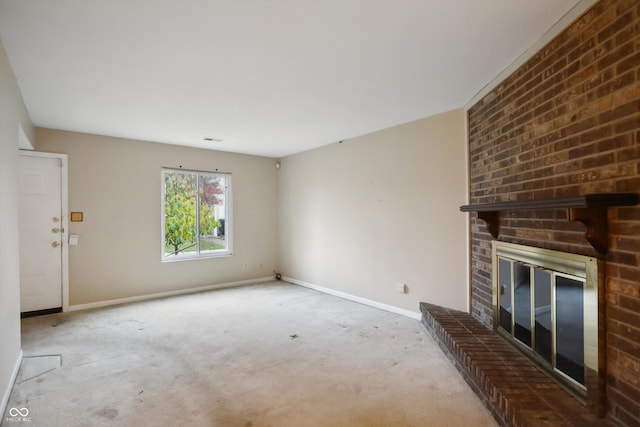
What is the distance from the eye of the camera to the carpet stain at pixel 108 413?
203 centimetres

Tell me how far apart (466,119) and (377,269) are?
2.10 meters

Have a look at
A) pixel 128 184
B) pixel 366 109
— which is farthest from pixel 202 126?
pixel 366 109

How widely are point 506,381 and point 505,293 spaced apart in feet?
2.62

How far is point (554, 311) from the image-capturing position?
2.03 m

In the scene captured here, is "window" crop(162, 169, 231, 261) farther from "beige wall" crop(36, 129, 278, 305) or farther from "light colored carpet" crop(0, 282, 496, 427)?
"light colored carpet" crop(0, 282, 496, 427)

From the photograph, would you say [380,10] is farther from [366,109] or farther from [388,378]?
[388,378]

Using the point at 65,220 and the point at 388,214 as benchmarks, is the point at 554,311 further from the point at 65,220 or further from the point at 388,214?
the point at 65,220

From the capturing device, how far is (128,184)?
4.68 metres

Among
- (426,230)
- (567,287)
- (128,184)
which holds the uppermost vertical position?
(128,184)

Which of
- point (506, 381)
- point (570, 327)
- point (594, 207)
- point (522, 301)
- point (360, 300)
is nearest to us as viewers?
point (594, 207)

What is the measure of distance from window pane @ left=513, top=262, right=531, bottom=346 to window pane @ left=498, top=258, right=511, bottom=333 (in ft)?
0.30

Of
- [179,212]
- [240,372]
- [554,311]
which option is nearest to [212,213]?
[179,212]

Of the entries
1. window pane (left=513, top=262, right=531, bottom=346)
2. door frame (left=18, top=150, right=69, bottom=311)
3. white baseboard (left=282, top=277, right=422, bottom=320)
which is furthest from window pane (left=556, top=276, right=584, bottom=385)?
door frame (left=18, top=150, right=69, bottom=311)

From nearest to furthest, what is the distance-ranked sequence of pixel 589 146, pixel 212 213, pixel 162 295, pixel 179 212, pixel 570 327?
1. pixel 589 146
2. pixel 570 327
3. pixel 162 295
4. pixel 179 212
5. pixel 212 213
